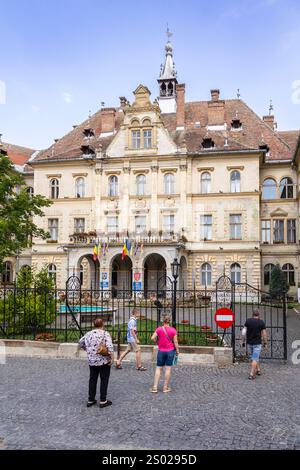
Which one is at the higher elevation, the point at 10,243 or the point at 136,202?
the point at 136,202

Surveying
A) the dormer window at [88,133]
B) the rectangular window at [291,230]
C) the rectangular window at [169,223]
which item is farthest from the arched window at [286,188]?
the dormer window at [88,133]

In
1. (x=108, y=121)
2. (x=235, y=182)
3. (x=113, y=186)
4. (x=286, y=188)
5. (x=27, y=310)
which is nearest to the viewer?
(x=27, y=310)

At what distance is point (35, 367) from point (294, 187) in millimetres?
Result: 33071

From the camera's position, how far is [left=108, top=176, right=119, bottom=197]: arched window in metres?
41.9

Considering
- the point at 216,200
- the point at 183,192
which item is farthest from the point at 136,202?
the point at 216,200

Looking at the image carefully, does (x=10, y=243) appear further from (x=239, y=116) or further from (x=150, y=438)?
(x=239, y=116)

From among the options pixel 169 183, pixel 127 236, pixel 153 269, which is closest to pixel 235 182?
pixel 169 183

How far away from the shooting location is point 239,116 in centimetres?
4381

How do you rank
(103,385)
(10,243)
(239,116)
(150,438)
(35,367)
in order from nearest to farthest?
(150,438) < (103,385) < (35,367) < (10,243) < (239,116)

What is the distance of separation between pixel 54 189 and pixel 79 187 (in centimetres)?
263

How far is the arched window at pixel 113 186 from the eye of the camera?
1649 inches

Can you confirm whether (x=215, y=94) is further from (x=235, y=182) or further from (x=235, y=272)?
(x=235, y=272)

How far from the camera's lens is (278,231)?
4112 centimetres

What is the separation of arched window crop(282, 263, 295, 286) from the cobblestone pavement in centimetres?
2807
